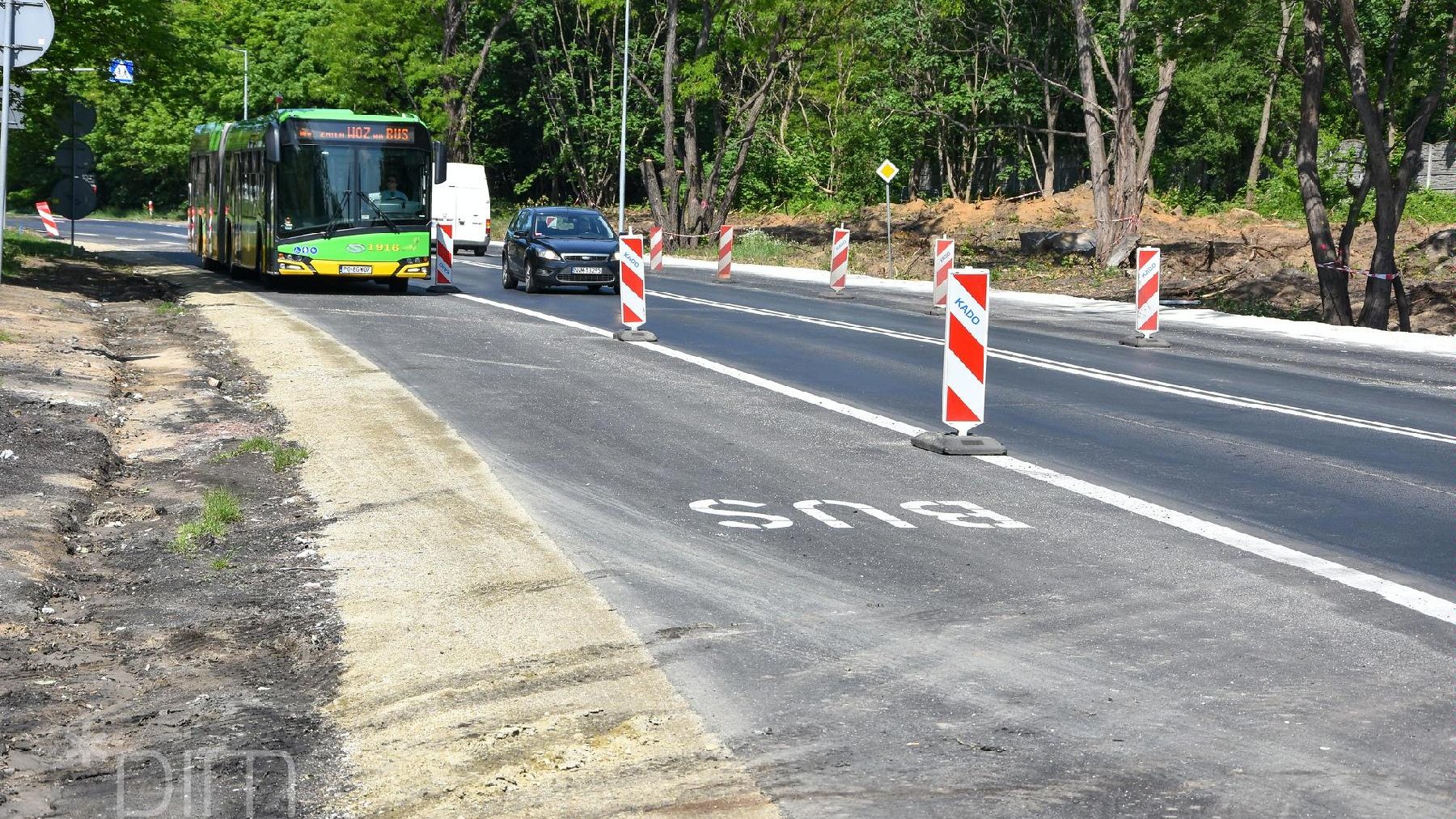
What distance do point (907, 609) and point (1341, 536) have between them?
2.94 m

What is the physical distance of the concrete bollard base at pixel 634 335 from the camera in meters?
19.8

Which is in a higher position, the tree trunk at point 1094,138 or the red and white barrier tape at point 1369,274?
the tree trunk at point 1094,138

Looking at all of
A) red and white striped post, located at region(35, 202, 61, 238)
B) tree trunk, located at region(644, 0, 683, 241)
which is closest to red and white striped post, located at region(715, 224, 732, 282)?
tree trunk, located at region(644, 0, 683, 241)

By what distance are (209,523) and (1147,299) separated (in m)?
16.3

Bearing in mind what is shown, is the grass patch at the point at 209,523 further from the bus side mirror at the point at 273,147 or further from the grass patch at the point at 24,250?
the grass patch at the point at 24,250

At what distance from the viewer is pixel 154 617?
265 inches

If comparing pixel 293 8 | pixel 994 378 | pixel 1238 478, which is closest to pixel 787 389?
pixel 994 378

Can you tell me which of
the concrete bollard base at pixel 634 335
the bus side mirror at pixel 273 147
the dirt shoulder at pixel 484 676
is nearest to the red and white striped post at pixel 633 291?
the concrete bollard base at pixel 634 335

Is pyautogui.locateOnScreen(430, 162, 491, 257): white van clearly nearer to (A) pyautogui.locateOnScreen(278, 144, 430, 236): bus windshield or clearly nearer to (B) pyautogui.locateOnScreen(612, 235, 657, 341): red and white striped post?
(A) pyautogui.locateOnScreen(278, 144, 430, 236): bus windshield

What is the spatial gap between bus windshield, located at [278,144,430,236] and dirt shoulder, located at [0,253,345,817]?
14722 millimetres

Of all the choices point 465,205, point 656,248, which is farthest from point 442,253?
point 465,205

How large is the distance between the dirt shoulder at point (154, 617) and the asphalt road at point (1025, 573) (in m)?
1.32

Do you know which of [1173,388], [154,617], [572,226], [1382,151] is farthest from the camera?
[572,226]

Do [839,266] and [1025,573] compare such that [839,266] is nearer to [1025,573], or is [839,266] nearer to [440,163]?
[440,163]
